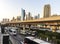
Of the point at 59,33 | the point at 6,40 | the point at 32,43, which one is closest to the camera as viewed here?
the point at 32,43

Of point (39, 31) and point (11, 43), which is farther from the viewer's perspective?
point (39, 31)

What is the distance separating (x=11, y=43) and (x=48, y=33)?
175 inches

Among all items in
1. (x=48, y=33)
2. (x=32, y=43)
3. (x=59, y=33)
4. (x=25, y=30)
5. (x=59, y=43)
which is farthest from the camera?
(x=25, y=30)

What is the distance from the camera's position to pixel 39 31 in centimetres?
1451

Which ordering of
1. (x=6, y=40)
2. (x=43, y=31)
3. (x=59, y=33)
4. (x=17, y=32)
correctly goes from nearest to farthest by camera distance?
(x=6, y=40) < (x=59, y=33) < (x=43, y=31) < (x=17, y=32)

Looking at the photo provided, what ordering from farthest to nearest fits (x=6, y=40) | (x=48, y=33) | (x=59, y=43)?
1. (x=48, y=33)
2. (x=6, y=40)
3. (x=59, y=43)

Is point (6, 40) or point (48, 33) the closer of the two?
point (6, 40)

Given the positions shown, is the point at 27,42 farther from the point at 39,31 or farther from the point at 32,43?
the point at 39,31

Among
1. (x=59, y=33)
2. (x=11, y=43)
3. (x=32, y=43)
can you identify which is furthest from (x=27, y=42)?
(x=59, y=33)

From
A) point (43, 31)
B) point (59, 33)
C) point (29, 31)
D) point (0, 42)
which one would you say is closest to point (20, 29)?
point (29, 31)

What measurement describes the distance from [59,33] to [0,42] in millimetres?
5017

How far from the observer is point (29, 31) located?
49.1ft

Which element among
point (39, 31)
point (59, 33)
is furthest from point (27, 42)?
point (39, 31)

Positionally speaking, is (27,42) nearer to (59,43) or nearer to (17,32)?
(59,43)
